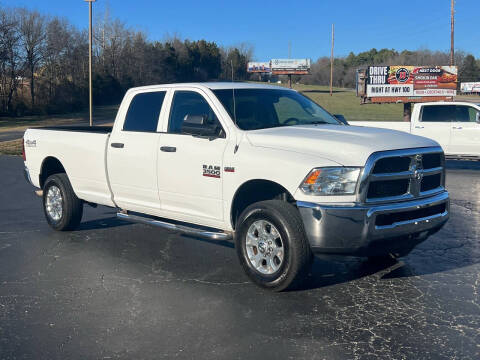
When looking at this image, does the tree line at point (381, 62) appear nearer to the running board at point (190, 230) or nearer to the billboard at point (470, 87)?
the billboard at point (470, 87)

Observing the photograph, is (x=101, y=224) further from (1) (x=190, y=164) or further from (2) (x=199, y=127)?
(2) (x=199, y=127)

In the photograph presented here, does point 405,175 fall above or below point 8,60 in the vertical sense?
below

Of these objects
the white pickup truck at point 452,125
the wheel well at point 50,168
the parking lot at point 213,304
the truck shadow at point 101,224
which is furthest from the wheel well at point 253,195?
the white pickup truck at point 452,125

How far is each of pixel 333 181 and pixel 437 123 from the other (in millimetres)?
12542

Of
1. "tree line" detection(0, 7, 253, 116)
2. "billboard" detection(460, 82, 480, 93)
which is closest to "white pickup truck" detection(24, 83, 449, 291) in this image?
"tree line" detection(0, 7, 253, 116)

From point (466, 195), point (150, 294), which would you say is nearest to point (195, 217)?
point (150, 294)

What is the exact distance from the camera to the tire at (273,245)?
15.6 feet

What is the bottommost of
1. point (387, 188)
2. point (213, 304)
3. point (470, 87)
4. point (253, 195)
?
point (213, 304)

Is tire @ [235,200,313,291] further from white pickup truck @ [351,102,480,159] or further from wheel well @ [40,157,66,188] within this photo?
white pickup truck @ [351,102,480,159]

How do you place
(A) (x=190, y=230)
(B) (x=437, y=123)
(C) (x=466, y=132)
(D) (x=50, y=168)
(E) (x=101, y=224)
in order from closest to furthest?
(A) (x=190, y=230), (D) (x=50, y=168), (E) (x=101, y=224), (C) (x=466, y=132), (B) (x=437, y=123)

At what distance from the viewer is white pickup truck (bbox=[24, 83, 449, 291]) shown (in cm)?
461

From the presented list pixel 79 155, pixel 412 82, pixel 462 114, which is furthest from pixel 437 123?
pixel 412 82

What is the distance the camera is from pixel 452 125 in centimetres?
1567

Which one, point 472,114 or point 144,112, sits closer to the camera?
point 144,112
